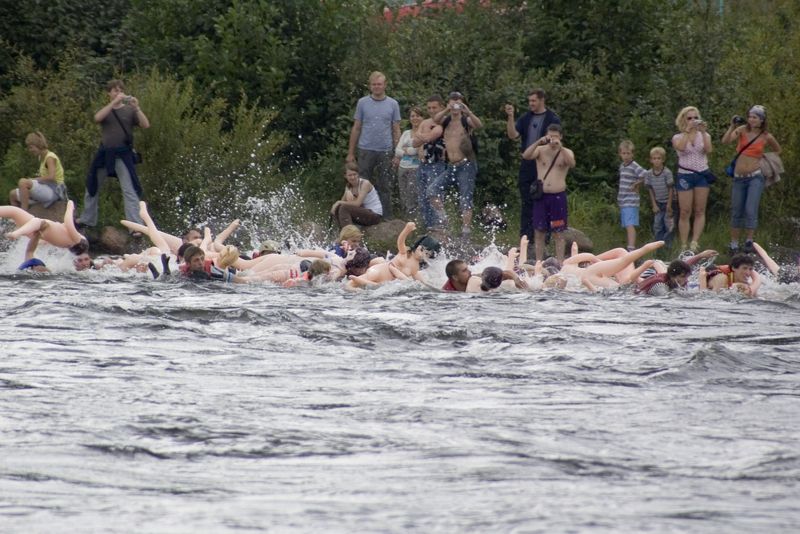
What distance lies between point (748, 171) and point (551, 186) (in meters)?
2.31

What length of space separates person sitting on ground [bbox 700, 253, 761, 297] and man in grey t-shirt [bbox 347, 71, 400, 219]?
493 centimetres

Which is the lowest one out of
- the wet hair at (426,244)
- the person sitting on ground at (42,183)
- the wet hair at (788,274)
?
the wet hair at (788,274)

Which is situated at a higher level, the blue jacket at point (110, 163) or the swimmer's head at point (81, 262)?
the blue jacket at point (110, 163)

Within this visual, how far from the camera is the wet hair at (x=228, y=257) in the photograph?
1664 cm

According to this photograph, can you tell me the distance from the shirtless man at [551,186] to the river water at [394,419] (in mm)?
3490

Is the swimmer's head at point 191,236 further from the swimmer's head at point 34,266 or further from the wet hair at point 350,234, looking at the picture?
the wet hair at point 350,234

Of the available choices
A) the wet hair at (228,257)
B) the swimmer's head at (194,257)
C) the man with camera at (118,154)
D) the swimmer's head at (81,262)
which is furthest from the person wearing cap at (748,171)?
the swimmer's head at (81,262)

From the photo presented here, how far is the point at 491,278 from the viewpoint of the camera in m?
16.0

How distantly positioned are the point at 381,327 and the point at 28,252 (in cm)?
601

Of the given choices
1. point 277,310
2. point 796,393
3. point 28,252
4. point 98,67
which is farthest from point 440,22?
point 796,393

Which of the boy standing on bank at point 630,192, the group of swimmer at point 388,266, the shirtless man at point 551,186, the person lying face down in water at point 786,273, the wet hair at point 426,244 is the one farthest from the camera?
the boy standing on bank at point 630,192

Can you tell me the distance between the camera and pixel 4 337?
12203 millimetres

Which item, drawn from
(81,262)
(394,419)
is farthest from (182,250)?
(394,419)

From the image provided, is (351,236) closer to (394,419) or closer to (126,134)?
(126,134)
